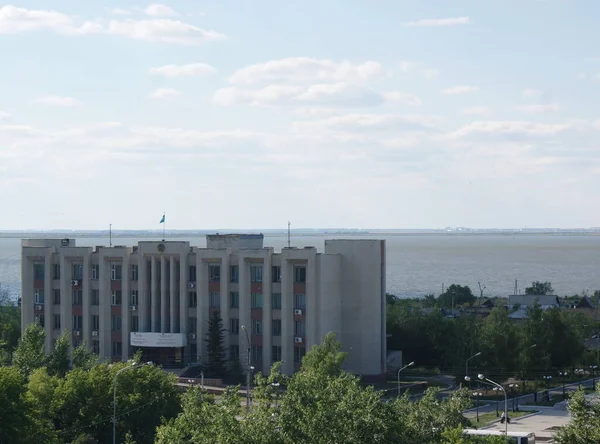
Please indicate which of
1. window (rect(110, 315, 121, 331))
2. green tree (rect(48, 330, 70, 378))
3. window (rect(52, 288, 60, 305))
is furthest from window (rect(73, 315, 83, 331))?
green tree (rect(48, 330, 70, 378))

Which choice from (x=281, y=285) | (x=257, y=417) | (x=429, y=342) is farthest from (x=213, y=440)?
(x=429, y=342)

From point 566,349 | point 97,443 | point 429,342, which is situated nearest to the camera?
point 97,443

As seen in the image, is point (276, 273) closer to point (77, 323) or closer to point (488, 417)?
point (77, 323)

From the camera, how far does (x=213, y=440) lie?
33375 mm

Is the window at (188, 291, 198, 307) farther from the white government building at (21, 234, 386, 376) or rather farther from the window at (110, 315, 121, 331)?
the window at (110, 315, 121, 331)

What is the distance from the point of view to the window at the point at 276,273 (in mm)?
71000

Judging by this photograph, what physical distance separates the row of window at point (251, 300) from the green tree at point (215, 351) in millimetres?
1650

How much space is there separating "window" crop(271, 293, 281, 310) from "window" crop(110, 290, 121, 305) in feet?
38.1

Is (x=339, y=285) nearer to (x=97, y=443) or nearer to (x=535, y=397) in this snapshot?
(x=535, y=397)

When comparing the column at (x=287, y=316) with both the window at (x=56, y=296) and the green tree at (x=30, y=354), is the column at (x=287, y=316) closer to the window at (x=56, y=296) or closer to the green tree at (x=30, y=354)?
the green tree at (x=30, y=354)

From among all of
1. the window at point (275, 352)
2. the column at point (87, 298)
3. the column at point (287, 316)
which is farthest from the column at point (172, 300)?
the column at point (287, 316)

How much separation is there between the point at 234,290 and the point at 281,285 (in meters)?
3.67

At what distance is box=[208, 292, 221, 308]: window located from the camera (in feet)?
238

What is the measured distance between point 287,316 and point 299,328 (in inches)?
44.4
